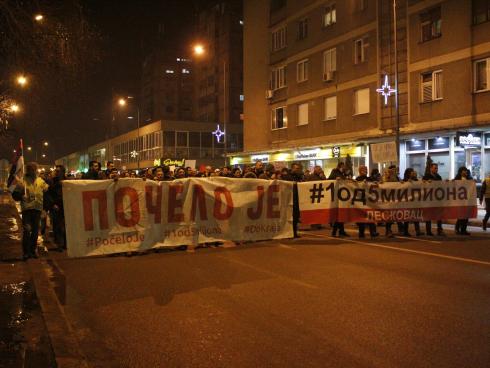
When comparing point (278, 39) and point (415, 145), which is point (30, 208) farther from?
point (278, 39)

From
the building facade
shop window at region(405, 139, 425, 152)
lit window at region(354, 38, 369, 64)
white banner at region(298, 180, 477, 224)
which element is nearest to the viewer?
white banner at region(298, 180, 477, 224)

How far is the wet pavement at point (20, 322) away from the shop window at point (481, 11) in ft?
67.6

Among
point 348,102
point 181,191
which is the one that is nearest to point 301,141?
point 348,102

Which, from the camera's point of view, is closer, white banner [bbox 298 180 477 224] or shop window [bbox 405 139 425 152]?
white banner [bbox 298 180 477 224]

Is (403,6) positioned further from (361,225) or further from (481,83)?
(361,225)

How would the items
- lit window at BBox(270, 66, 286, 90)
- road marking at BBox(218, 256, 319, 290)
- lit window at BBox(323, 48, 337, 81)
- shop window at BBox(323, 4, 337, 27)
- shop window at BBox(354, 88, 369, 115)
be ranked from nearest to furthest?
road marking at BBox(218, 256, 319, 290) < shop window at BBox(354, 88, 369, 115) < lit window at BBox(323, 48, 337, 81) < shop window at BBox(323, 4, 337, 27) < lit window at BBox(270, 66, 286, 90)

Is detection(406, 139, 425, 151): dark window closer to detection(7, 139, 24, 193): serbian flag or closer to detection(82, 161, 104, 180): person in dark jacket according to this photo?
detection(82, 161, 104, 180): person in dark jacket

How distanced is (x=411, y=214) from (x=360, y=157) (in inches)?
599

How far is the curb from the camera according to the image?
4.93 m

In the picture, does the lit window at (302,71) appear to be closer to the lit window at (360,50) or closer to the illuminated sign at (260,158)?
the lit window at (360,50)

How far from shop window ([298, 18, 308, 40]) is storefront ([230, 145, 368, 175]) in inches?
299


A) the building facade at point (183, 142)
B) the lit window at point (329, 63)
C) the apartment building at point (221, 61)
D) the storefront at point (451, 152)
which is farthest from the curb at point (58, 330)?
the apartment building at point (221, 61)

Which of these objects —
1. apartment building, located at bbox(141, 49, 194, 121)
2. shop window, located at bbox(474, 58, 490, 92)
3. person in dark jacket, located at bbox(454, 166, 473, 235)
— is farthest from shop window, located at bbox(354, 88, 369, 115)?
apartment building, located at bbox(141, 49, 194, 121)

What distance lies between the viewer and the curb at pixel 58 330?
493 cm
